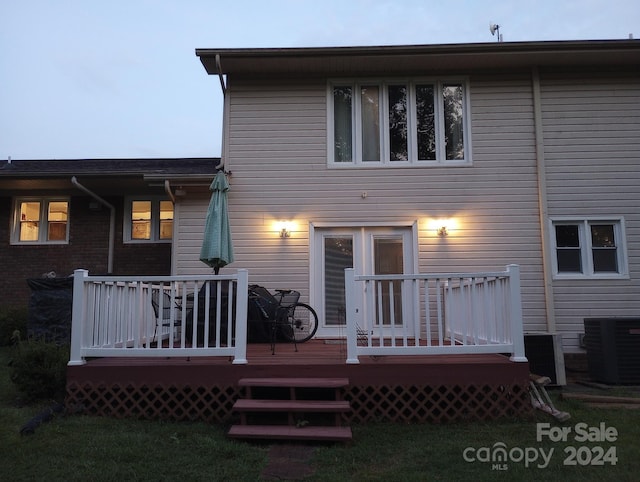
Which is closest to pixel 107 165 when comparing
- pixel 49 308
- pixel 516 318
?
pixel 49 308

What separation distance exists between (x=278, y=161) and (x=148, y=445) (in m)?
4.88

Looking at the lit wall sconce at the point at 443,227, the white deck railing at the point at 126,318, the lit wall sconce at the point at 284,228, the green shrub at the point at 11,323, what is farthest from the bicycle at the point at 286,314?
the green shrub at the point at 11,323

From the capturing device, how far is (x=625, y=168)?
25.2 ft

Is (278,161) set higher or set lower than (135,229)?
higher

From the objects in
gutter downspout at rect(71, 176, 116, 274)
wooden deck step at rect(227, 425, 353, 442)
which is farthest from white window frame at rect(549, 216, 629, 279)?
gutter downspout at rect(71, 176, 116, 274)

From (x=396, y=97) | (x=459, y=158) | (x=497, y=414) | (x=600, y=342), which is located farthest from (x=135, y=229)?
(x=600, y=342)

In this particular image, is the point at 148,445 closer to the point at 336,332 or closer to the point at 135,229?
the point at 336,332

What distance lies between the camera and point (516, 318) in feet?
16.1

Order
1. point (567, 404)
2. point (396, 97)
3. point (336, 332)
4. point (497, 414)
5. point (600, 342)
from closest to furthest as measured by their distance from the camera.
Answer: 1. point (497, 414)
2. point (567, 404)
3. point (600, 342)
4. point (336, 332)
5. point (396, 97)

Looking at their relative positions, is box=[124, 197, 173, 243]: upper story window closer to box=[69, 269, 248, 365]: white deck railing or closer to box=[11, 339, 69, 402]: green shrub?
box=[69, 269, 248, 365]: white deck railing

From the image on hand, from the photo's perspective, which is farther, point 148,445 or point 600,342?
point 600,342

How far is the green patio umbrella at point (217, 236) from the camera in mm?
6254

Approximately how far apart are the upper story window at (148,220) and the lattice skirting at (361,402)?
4.90 m

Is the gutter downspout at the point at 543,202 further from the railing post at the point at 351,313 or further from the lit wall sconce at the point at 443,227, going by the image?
the railing post at the point at 351,313
